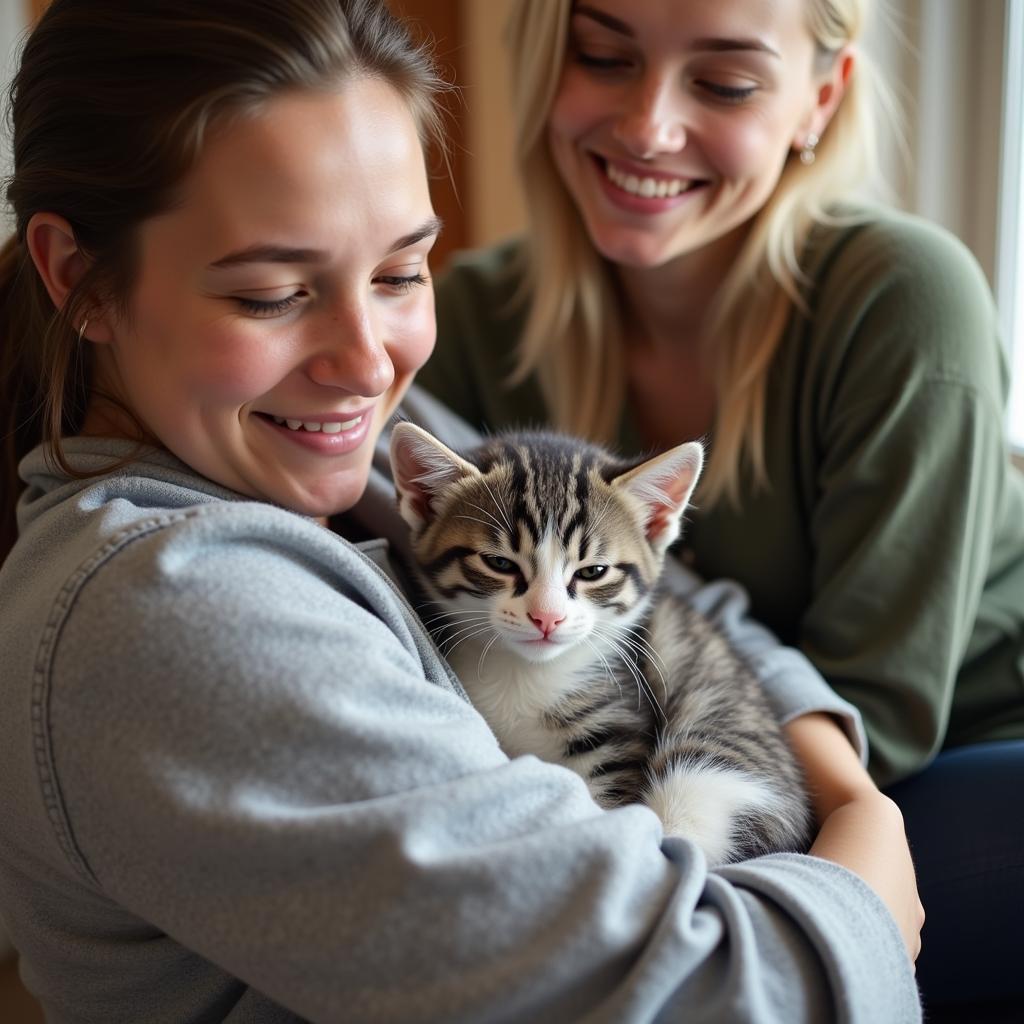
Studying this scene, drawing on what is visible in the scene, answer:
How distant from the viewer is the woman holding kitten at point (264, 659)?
80 cm

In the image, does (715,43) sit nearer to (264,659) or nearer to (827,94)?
(827,94)

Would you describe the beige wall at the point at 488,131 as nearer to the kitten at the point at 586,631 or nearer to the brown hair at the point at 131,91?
the kitten at the point at 586,631

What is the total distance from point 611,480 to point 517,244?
1.02 metres

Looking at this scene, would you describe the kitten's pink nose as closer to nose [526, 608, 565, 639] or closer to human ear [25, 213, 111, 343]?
nose [526, 608, 565, 639]

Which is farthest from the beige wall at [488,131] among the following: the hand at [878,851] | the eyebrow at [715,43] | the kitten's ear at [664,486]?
the hand at [878,851]

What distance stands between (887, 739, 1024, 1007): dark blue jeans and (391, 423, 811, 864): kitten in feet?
1.00

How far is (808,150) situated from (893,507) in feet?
2.26

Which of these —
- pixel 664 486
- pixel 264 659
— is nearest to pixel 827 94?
pixel 664 486

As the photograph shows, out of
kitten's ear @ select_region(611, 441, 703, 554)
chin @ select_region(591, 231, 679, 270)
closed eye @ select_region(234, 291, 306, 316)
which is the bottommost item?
kitten's ear @ select_region(611, 441, 703, 554)

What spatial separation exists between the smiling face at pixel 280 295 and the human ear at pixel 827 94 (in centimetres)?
97

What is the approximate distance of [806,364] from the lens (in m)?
1.77

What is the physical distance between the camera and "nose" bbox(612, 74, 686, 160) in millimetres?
1690

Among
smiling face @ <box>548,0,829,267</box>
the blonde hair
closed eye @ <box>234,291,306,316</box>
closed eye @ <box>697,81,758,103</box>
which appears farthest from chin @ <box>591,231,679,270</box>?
closed eye @ <box>234,291,306,316</box>

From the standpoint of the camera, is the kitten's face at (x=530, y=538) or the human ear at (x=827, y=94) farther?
the human ear at (x=827, y=94)
